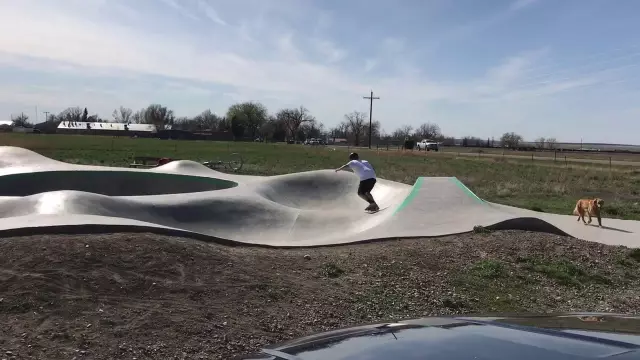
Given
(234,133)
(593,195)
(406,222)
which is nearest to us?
(406,222)

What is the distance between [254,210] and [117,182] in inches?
253

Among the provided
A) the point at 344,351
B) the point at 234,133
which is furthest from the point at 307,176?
the point at 234,133

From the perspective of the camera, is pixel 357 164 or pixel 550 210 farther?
pixel 550 210

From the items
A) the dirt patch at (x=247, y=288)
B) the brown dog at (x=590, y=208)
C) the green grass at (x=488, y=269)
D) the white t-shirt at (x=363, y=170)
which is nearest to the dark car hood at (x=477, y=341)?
the dirt patch at (x=247, y=288)

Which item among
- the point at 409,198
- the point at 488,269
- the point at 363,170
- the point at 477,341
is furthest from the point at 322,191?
the point at 477,341

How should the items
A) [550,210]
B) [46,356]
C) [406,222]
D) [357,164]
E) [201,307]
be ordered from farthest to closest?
[550,210]
[357,164]
[406,222]
[201,307]
[46,356]

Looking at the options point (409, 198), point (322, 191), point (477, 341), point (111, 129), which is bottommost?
point (322, 191)

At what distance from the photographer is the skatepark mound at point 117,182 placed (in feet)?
52.8

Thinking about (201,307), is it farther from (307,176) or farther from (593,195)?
(593,195)

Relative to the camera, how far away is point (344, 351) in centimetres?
213

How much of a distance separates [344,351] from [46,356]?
3.08 metres

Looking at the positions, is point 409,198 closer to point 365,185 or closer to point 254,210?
point 365,185

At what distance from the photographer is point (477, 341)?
6.93 ft

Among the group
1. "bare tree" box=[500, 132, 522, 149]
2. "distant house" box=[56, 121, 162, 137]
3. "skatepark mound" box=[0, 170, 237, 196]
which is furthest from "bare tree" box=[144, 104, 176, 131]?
"skatepark mound" box=[0, 170, 237, 196]
